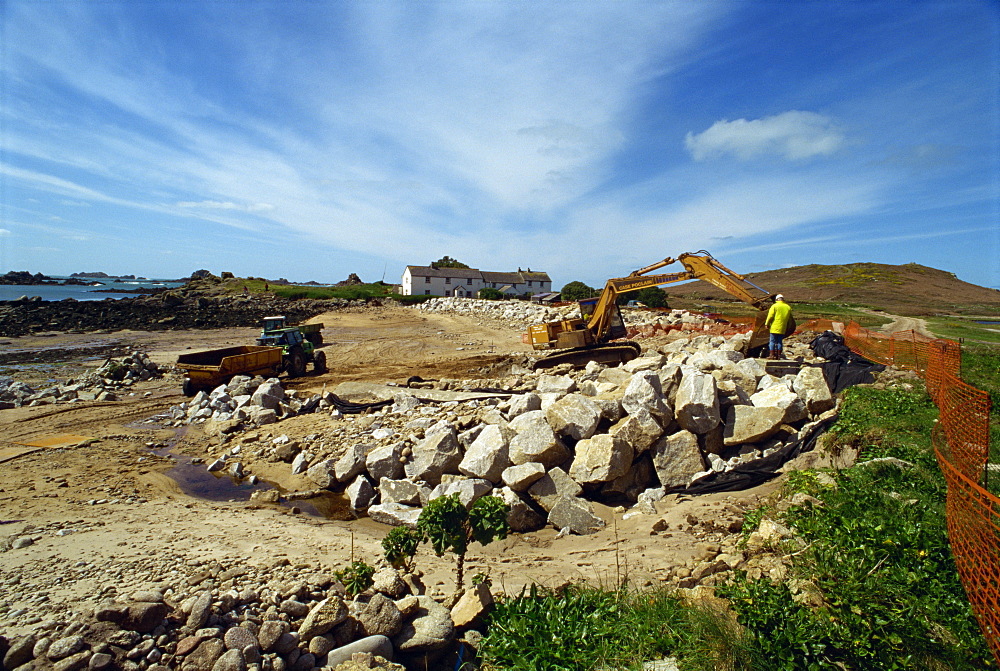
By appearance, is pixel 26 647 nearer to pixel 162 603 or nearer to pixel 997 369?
pixel 162 603

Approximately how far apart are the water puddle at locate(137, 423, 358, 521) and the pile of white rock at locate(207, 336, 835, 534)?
0.27m

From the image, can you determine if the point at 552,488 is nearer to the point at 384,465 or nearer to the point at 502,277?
the point at 384,465

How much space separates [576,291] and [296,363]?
3772cm

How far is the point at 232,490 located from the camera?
8.00 metres

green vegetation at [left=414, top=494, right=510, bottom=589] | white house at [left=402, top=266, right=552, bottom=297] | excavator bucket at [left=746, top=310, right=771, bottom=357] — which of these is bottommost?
green vegetation at [left=414, top=494, right=510, bottom=589]

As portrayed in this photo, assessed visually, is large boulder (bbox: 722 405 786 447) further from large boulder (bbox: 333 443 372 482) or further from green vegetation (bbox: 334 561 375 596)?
large boulder (bbox: 333 443 372 482)

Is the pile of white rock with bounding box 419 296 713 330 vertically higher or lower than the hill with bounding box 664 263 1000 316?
lower

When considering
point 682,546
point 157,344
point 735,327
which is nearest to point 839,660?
point 682,546

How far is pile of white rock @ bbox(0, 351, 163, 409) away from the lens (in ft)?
44.1

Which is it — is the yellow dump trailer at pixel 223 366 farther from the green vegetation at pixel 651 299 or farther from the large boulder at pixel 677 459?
the green vegetation at pixel 651 299

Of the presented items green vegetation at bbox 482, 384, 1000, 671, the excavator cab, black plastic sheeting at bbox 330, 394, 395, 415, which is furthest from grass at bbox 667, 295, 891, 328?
green vegetation at bbox 482, 384, 1000, 671

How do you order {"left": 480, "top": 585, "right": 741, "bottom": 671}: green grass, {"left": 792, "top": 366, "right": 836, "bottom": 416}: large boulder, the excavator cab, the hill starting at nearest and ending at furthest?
{"left": 480, "top": 585, "right": 741, "bottom": 671}: green grass → {"left": 792, "top": 366, "right": 836, "bottom": 416}: large boulder → the excavator cab → the hill

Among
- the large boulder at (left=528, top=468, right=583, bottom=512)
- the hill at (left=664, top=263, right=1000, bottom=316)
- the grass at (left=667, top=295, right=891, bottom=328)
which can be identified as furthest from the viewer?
the hill at (left=664, top=263, right=1000, bottom=316)

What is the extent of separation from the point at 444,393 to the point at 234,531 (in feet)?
19.7
